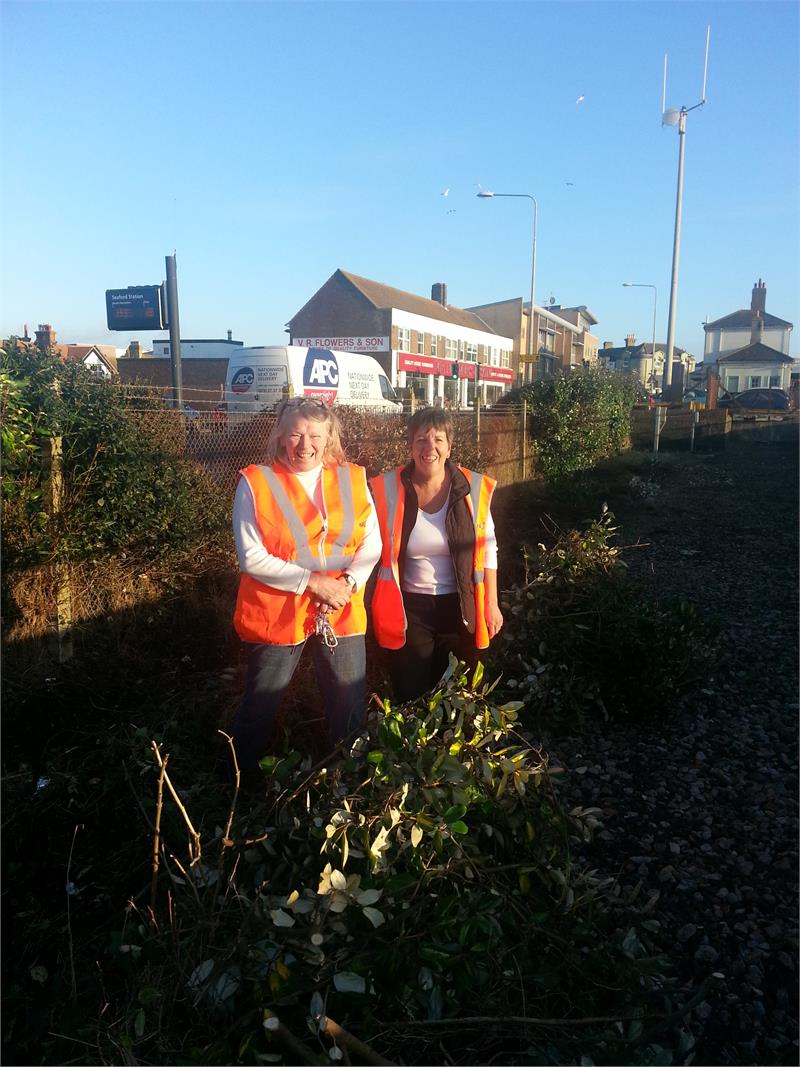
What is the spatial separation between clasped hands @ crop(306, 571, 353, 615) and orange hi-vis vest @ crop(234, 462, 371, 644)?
0.18 ft

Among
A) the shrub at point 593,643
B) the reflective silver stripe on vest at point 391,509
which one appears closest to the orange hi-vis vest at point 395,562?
the reflective silver stripe on vest at point 391,509

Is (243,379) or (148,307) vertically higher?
(148,307)


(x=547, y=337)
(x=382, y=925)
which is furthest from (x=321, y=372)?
(x=547, y=337)

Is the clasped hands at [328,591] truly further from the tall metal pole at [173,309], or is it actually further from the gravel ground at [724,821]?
the tall metal pole at [173,309]

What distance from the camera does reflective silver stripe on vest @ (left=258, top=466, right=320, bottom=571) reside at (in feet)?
10.2

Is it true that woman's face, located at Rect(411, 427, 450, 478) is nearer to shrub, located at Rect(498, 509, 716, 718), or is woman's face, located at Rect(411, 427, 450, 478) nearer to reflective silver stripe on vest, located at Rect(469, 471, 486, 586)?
reflective silver stripe on vest, located at Rect(469, 471, 486, 586)

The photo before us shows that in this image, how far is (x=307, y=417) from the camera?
10.3ft

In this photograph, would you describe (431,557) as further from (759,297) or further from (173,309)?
(759,297)

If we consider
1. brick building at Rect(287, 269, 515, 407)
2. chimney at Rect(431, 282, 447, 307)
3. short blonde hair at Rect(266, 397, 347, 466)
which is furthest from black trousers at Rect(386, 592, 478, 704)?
chimney at Rect(431, 282, 447, 307)

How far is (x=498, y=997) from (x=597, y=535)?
3.45m

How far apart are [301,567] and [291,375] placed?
16897 mm

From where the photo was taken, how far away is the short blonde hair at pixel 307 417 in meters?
3.15

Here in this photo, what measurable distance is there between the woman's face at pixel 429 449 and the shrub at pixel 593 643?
1.28m

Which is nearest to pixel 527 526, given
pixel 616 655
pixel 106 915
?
pixel 616 655
